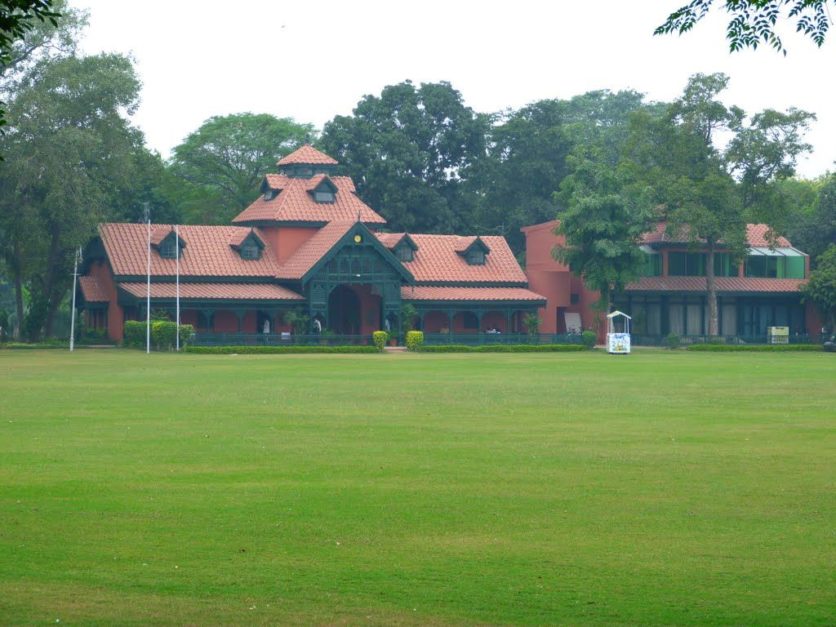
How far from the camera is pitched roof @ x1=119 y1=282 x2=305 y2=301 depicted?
2756 inches

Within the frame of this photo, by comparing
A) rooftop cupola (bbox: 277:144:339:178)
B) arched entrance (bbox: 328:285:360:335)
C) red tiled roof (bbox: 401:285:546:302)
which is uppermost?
rooftop cupola (bbox: 277:144:339:178)

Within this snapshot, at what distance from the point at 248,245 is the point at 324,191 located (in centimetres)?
589

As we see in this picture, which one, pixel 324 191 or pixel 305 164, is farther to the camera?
pixel 305 164

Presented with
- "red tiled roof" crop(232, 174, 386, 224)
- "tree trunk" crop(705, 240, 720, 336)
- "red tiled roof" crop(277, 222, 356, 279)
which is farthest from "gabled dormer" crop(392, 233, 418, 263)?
"tree trunk" crop(705, 240, 720, 336)

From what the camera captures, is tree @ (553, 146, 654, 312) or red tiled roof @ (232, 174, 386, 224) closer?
tree @ (553, 146, 654, 312)

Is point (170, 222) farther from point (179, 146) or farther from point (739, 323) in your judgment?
point (739, 323)

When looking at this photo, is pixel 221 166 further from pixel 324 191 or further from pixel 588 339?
pixel 588 339

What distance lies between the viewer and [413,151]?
292 feet

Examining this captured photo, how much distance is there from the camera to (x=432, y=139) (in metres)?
91.9

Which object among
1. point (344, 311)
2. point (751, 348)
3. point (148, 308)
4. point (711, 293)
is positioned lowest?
point (751, 348)

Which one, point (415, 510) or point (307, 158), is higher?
point (307, 158)

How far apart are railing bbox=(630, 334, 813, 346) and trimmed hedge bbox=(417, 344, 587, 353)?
349 inches

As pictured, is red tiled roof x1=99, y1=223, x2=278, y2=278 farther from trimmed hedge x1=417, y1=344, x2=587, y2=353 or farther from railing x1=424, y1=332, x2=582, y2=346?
trimmed hedge x1=417, y1=344, x2=587, y2=353

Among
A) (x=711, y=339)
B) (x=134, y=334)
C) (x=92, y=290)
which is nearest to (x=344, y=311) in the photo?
(x=92, y=290)
